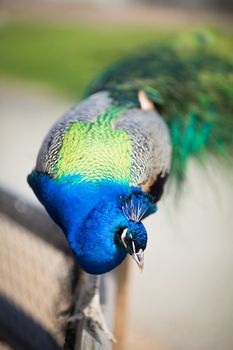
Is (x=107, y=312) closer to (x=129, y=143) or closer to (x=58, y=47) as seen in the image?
(x=129, y=143)

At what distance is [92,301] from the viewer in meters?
1.44

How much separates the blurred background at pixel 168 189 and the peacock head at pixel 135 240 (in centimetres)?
56

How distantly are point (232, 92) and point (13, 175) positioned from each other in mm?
1182

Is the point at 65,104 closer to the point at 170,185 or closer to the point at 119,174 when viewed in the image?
the point at 170,185

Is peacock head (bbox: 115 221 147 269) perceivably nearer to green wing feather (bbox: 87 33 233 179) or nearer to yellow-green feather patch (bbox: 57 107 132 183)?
yellow-green feather patch (bbox: 57 107 132 183)

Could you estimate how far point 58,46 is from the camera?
3.72 meters

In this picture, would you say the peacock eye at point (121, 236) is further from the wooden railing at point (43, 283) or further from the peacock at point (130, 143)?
the wooden railing at point (43, 283)

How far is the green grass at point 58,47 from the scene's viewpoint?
10.3 feet

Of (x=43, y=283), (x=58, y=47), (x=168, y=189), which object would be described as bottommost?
(x=43, y=283)

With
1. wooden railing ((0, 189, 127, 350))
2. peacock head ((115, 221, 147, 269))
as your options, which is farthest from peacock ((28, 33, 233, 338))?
wooden railing ((0, 189, 127, 350))

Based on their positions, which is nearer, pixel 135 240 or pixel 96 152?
pixel 135 240

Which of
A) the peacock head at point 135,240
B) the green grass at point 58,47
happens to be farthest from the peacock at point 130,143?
the green grass at point 58,47

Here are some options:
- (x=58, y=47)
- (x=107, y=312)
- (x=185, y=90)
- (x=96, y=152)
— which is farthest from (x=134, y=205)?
(x=58, y=47)

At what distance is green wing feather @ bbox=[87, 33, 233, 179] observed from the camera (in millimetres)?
1800
